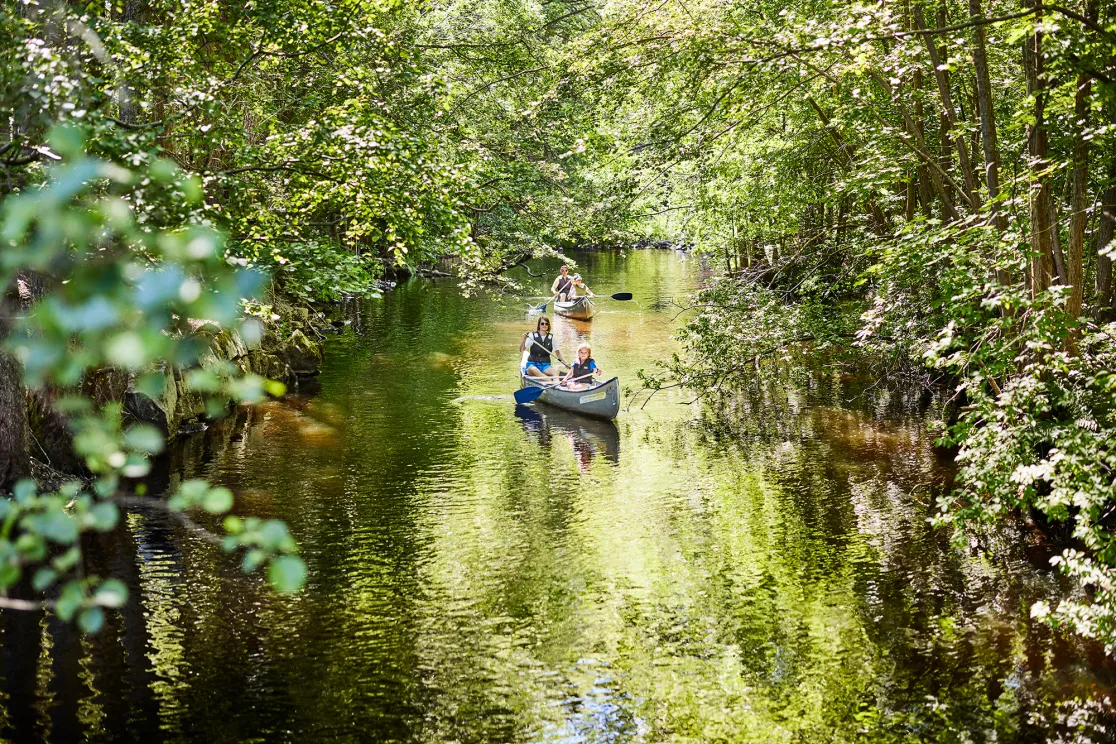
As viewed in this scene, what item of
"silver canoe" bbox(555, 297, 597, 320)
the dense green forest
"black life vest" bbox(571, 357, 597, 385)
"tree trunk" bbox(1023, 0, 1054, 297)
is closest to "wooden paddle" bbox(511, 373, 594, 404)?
"black life vest" bbox(571, 357, 597, 385)

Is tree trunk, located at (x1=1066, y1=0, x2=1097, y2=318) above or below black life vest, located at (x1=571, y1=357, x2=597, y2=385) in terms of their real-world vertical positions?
above

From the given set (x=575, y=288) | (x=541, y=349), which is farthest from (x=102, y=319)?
(x=575, y=288)

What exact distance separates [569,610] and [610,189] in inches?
311

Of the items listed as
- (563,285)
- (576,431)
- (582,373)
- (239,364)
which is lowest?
(576,431)

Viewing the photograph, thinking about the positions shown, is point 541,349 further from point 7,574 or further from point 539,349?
point 7,574

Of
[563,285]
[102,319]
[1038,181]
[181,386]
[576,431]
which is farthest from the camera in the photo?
[563,285]

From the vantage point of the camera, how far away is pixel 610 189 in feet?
48.4

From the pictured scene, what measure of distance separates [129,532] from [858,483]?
947 cm

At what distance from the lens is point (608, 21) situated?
11.8 meters

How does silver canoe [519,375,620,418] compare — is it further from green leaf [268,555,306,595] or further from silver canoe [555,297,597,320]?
green leaf [268,555,306,595]

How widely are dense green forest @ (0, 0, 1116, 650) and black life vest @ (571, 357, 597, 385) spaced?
2976mm

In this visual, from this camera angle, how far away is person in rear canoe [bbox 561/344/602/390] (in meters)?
17.8

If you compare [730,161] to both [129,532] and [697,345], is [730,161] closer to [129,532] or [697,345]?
[697,345]

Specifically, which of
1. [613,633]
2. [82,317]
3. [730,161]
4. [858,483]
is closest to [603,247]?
[730,161]
